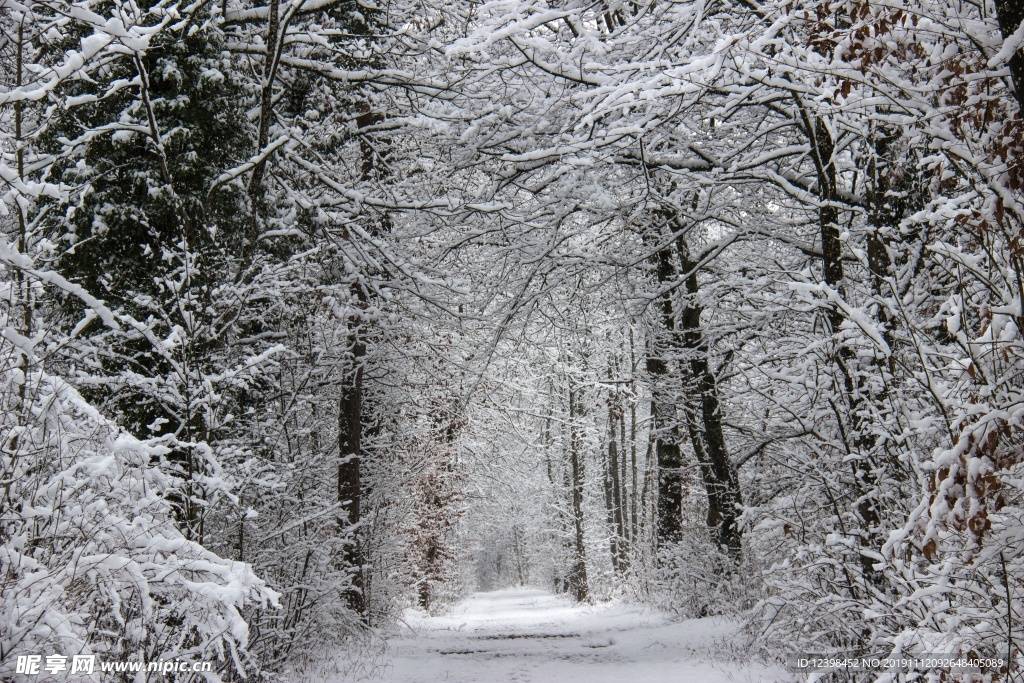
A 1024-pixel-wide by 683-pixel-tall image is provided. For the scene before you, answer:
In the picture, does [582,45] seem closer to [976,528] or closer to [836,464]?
[836,464]

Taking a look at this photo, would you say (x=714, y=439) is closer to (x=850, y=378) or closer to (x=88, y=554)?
(x=850, y=378)

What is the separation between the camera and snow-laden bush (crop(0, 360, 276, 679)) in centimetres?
290

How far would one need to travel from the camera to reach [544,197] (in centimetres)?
857

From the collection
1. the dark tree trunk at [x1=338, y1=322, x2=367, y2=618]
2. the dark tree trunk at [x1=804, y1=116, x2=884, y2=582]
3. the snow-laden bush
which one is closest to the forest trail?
the dark tree trunk at [x1=338, y1=322, x2=367, y2=618]

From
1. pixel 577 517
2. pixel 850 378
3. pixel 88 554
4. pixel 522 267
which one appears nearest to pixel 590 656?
pixel 522 267

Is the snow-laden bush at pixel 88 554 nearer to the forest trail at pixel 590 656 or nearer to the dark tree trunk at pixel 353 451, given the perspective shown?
the forest trail at pixel 590 656

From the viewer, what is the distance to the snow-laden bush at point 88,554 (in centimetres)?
290

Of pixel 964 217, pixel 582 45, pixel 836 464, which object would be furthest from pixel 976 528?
pixel 582 45

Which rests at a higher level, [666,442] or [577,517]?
[666,442]

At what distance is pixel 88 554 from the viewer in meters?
3.29

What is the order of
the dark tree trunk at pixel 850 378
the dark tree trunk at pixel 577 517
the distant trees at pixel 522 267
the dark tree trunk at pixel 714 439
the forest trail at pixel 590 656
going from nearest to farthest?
the distant trees at pixel 522 267
the dark tree trunk at pixel 850 378
the forest trail at pixel 590 656
the dark tree trunk at pixel 714 439
the dark tree trunk at pixel 577 517

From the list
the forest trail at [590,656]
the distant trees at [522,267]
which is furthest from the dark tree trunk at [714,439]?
the forest trail at [590,656]

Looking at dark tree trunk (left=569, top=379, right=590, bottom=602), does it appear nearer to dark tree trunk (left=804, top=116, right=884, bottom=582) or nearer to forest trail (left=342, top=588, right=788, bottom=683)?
forest trail (left=342, top=588, right=788, bottom=683)

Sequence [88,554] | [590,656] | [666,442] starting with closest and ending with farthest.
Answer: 1. [88,554]
2. [590,656]
3. [666,442]
